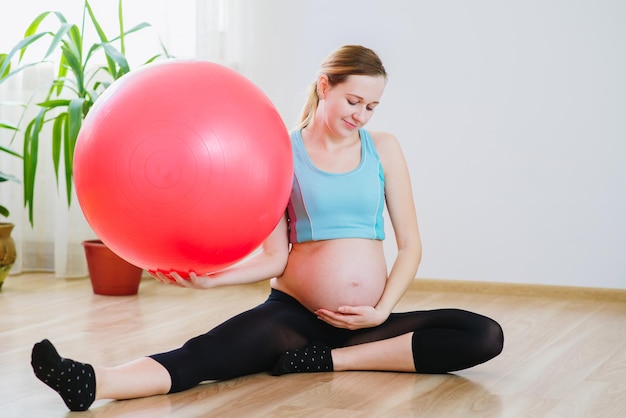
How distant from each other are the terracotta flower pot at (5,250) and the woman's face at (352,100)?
1.72 m

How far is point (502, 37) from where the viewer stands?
3.39 m

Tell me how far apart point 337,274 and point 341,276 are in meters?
0.01

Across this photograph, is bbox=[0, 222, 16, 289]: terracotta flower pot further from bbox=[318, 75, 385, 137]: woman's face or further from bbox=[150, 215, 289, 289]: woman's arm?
bbox=[318, 75, 385, 137]: woman's face

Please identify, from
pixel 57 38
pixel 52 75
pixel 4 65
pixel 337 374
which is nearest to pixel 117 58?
pixel 57 38

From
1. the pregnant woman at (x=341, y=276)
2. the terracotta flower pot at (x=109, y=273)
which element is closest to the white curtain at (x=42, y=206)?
the terracotta flower pot at (x=109, y=273)

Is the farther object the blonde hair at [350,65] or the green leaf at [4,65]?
the green leaf at [4,65]

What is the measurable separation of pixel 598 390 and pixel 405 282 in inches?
18.8

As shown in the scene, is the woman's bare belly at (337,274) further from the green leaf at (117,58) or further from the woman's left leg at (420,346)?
the green leaf at (117,58)

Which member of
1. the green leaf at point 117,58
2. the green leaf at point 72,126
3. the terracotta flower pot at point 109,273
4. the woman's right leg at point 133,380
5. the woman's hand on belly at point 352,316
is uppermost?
the green leaf at point 117,58

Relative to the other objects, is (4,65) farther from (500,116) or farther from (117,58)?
(500,116)

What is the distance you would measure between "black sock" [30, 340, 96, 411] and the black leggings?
0.68 ft

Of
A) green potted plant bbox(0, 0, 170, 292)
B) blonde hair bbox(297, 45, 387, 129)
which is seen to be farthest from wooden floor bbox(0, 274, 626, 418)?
blonde hair bbox(297, 45, 387, 129)

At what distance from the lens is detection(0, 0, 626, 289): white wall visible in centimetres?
331

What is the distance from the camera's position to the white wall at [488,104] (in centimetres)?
331
